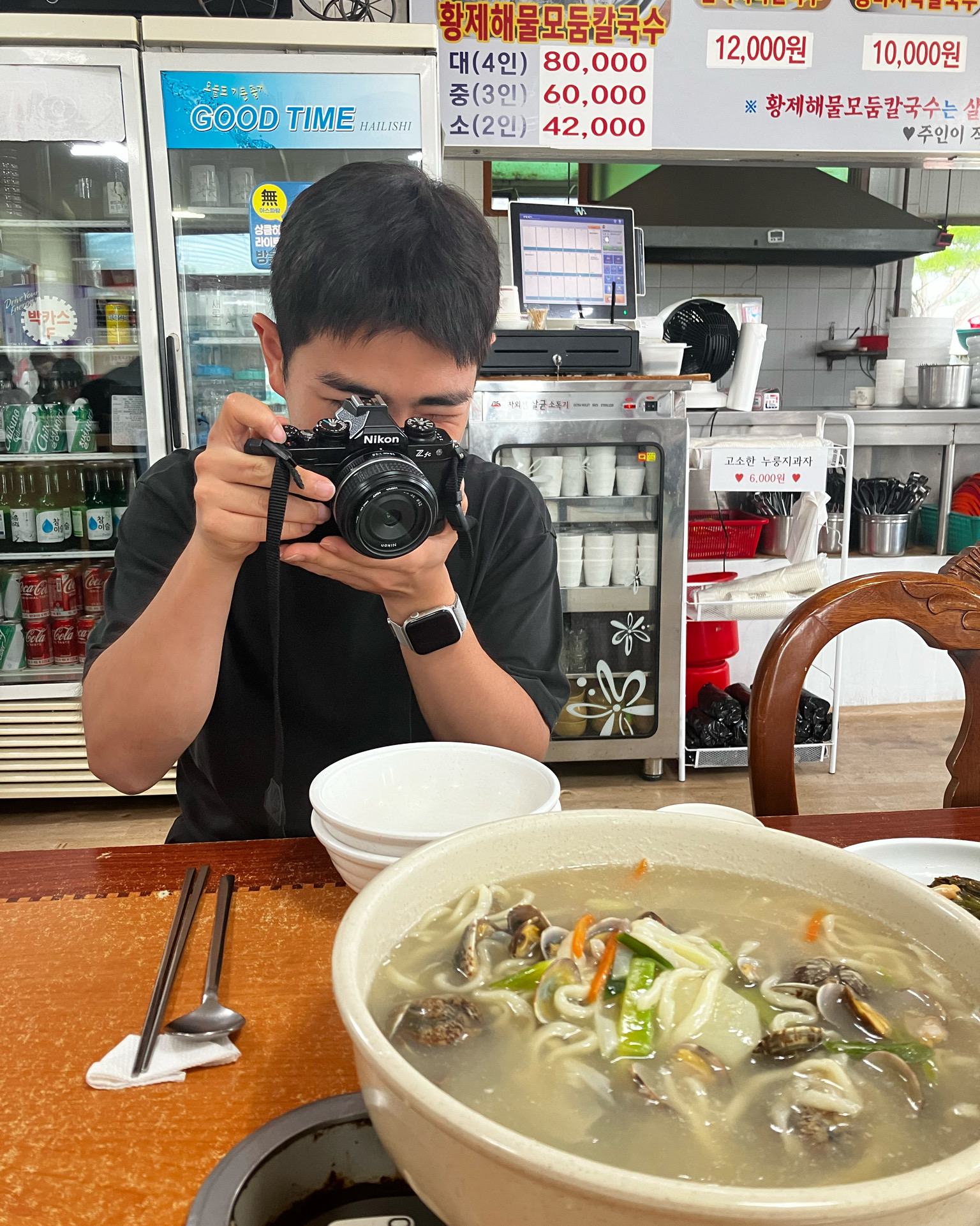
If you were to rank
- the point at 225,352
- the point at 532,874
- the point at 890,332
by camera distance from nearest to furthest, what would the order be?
the point at 532,874 < the point at 225,352 < the point at 890,332

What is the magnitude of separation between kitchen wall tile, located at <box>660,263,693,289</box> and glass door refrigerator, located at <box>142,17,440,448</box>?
262 cm

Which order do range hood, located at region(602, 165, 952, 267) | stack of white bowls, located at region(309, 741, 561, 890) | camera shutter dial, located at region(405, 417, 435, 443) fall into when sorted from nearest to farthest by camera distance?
stack of white bowls, located at region(309, 741, 561, 890) → camera shutter dial, located at region(405, 417, 435, 443) → range hood, located at region(602, 165, 952, 267)

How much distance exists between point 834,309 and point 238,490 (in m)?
5.11

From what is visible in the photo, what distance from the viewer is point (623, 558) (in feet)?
9.65

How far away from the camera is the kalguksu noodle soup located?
383mm

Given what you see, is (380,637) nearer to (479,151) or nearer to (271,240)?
(271,240)

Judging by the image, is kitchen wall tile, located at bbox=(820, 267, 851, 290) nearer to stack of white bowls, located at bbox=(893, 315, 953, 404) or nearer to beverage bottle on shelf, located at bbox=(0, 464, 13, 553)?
stack of white bowls, located at bbox=(893, 315, 953, 404)

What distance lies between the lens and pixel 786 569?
292 centimetres

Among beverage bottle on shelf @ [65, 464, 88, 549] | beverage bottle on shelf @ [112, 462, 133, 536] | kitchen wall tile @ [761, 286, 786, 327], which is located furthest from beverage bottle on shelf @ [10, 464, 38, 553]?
kitchen wall tile @ [761, 286, 786, 327]

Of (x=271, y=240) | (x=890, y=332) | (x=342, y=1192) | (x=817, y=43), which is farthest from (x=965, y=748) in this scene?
(x=890, y=332)

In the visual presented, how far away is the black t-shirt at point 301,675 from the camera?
1.19 m

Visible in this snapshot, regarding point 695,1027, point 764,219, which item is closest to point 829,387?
point 764,219

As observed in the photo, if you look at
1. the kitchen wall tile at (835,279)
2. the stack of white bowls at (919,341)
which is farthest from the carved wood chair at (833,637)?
the kitchen wall tile at (835,279)

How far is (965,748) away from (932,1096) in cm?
84
